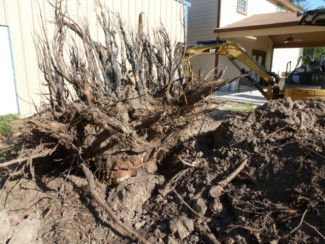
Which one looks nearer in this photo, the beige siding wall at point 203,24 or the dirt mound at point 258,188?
the dirt mound at point 258,188

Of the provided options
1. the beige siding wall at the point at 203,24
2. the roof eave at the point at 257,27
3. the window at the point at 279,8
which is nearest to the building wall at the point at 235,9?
the beige siding wall at the point at 203,24

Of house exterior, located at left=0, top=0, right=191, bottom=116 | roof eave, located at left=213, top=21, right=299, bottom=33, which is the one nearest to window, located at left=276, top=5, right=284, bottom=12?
roof eave, located at left=213, top=21, right=299, bottom=33

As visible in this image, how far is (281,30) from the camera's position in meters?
10.0

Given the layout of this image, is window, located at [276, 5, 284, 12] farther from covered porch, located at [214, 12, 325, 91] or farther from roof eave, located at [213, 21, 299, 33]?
roof eave, located at [213, 21, 299, 33]

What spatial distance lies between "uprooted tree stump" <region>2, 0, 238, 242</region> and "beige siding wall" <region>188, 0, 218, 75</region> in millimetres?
9948

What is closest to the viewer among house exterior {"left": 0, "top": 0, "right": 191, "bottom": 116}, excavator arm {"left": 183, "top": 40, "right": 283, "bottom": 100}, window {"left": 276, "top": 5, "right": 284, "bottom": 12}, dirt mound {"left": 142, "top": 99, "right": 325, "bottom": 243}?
dirt mound {"left": 142, "top": 99, "right": 325, "bottom": 243}

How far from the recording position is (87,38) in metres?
3.16

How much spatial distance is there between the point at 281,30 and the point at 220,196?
9.52 m

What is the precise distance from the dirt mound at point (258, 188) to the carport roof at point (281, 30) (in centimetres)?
802

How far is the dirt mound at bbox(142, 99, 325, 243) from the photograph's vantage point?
7.00 ft

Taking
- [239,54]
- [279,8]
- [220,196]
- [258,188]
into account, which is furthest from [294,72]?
[279,8]

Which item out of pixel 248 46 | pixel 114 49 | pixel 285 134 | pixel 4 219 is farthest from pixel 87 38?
pixel 248 46

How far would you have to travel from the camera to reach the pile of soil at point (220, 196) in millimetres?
2182

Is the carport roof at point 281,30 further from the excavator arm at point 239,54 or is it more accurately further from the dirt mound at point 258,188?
the dirt mound at point 258,188
